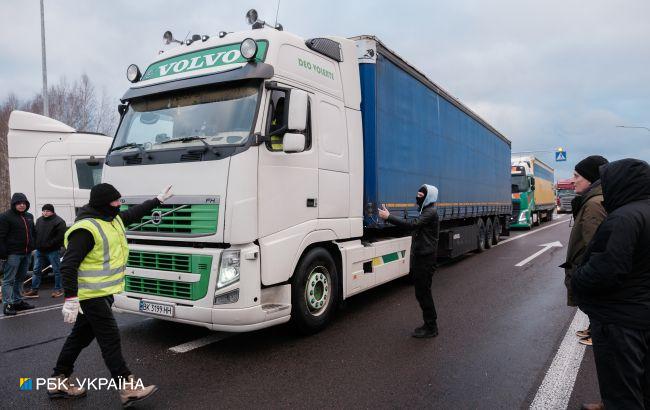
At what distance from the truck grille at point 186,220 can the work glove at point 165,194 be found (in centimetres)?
14

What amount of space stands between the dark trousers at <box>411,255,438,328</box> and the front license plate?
2.70m

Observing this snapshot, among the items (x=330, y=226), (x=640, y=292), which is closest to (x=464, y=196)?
(x=330, y=226)

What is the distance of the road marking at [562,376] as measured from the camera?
360 cm

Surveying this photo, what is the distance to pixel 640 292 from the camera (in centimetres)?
261

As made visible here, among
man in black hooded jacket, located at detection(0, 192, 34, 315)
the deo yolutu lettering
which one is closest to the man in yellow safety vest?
the deo yolutu lettering

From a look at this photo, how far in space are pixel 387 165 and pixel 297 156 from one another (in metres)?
2.18

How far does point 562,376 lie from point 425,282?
162 cm

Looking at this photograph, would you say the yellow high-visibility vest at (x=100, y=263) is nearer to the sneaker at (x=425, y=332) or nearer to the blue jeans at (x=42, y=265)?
the sneaker at (x=425, y=332)

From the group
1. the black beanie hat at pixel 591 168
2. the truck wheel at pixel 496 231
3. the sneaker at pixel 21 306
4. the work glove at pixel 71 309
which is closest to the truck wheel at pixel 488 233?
the truck wheel at pixel 496 231

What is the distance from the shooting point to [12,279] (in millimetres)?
6996

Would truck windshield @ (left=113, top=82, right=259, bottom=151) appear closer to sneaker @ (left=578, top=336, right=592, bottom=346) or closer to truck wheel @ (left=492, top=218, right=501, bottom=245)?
sneaker @ (left=578, top=336, right=592, bottom=346)

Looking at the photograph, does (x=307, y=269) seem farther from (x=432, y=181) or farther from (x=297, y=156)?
(x=432, y=181)

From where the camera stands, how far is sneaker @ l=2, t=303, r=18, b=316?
6.78 metres

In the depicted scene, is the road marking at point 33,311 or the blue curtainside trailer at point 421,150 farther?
the road marking at point 33,311
